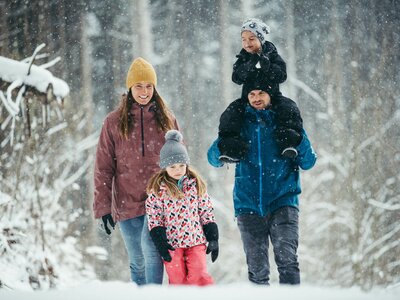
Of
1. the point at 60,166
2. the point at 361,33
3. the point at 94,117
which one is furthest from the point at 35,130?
the point at 361,33

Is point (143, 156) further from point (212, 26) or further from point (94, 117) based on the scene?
point (212, 26)

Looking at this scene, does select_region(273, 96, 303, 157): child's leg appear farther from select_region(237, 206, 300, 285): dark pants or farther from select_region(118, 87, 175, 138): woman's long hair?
select_region(118, 87, 175, 138): woman's long hair

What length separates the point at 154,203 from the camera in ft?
12.0

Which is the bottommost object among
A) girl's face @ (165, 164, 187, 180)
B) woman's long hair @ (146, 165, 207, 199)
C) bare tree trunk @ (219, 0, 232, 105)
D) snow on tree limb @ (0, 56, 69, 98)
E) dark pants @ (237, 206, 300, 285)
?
dark pants @ (237, 206, 300, 285)

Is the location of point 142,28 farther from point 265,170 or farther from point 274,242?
point 274,242

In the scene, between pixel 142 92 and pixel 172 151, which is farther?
pixel 142 92

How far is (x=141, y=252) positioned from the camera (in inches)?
157

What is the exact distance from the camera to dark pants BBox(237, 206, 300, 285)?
3.44 meters

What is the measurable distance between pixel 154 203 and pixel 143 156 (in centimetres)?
42

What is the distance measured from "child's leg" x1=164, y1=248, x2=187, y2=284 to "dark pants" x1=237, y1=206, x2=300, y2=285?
0.43m

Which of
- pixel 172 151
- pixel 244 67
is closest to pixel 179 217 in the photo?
pixel 172 151

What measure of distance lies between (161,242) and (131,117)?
97 cm

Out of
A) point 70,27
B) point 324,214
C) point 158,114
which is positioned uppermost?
point 70,27

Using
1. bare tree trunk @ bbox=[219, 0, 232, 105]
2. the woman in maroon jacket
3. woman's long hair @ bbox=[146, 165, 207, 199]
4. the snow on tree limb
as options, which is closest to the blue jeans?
the woman in maroon jacket
